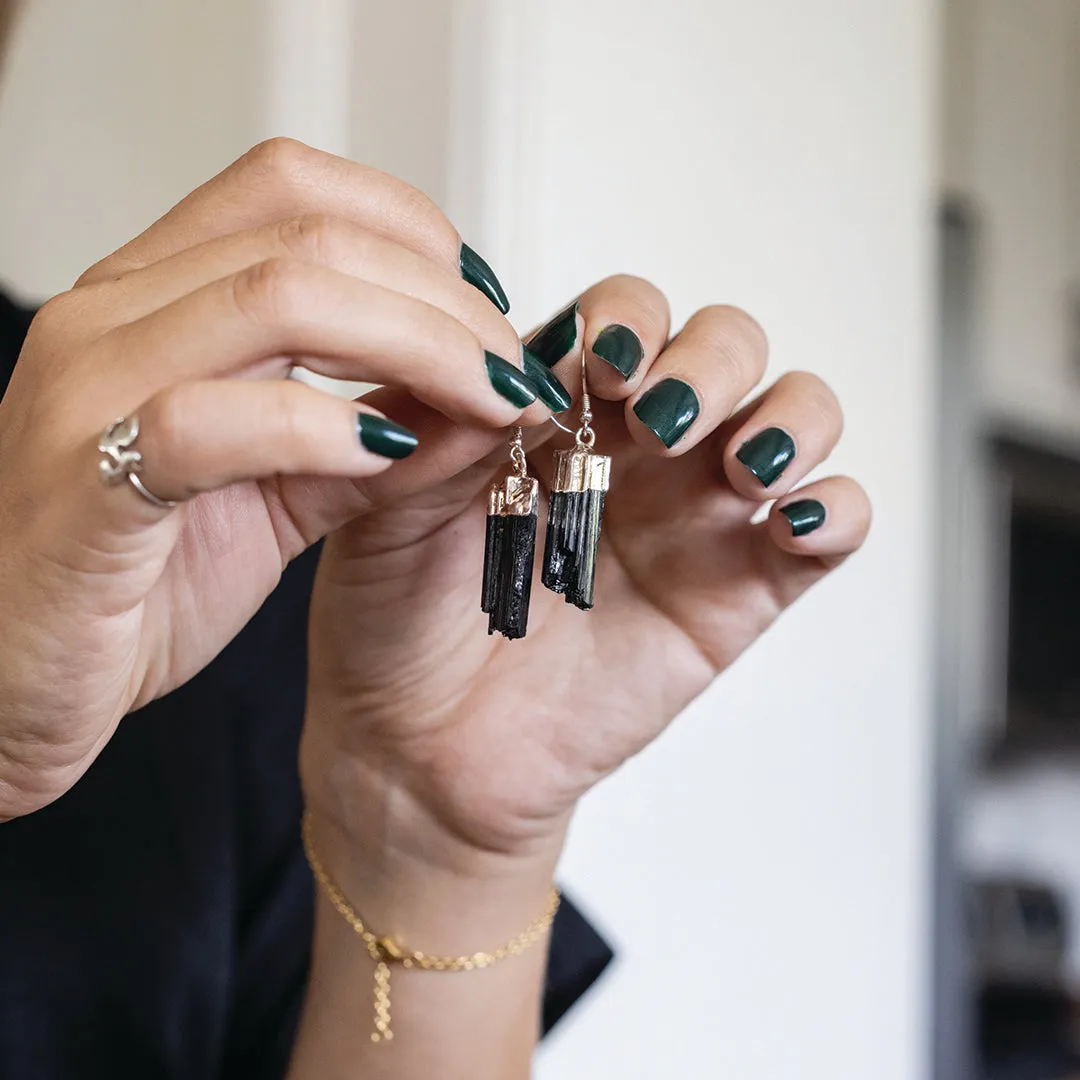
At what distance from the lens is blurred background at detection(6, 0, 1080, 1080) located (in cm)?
98

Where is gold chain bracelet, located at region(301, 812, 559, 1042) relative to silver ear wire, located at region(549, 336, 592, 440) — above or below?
below

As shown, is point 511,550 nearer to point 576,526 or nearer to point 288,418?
point 576,526

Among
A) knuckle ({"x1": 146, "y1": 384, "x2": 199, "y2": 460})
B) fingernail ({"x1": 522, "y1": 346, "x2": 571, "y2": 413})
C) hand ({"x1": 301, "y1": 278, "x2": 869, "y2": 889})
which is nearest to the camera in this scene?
knuckle ({"x1": 146, "y1": 384, "x2": 199, "y2": 460})


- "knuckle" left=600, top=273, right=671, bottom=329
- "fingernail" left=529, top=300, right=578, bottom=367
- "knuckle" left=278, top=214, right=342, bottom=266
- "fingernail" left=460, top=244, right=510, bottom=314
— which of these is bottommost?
"knuckle" left=278, top=214, right=342, bottom=266

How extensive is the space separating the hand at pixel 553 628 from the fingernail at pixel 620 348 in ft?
0.08

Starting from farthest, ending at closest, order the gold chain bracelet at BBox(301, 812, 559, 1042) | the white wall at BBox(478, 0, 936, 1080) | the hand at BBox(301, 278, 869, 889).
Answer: the white wall at BBox(478, 0, 936, 1080) < the gold chain bracelet at BBox(301, 812, 559, 1042) < the hand at BBox(301, 278, 869, 889)

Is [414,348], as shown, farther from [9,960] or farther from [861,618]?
[861,618]

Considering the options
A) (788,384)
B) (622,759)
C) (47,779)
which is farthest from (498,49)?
(47,779)

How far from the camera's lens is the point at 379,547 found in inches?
23.2

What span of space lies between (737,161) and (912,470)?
1.47 feet

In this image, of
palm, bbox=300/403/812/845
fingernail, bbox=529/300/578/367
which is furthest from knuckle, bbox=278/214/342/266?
palm, bbox=300/403/812/845

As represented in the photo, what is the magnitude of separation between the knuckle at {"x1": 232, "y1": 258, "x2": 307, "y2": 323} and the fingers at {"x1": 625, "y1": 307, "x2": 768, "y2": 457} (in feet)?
0.65

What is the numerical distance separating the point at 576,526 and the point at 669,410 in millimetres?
75

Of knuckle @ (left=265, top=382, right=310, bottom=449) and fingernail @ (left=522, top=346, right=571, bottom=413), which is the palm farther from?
knuckle @ (left=265, top=382, right=310, bottom=449)
